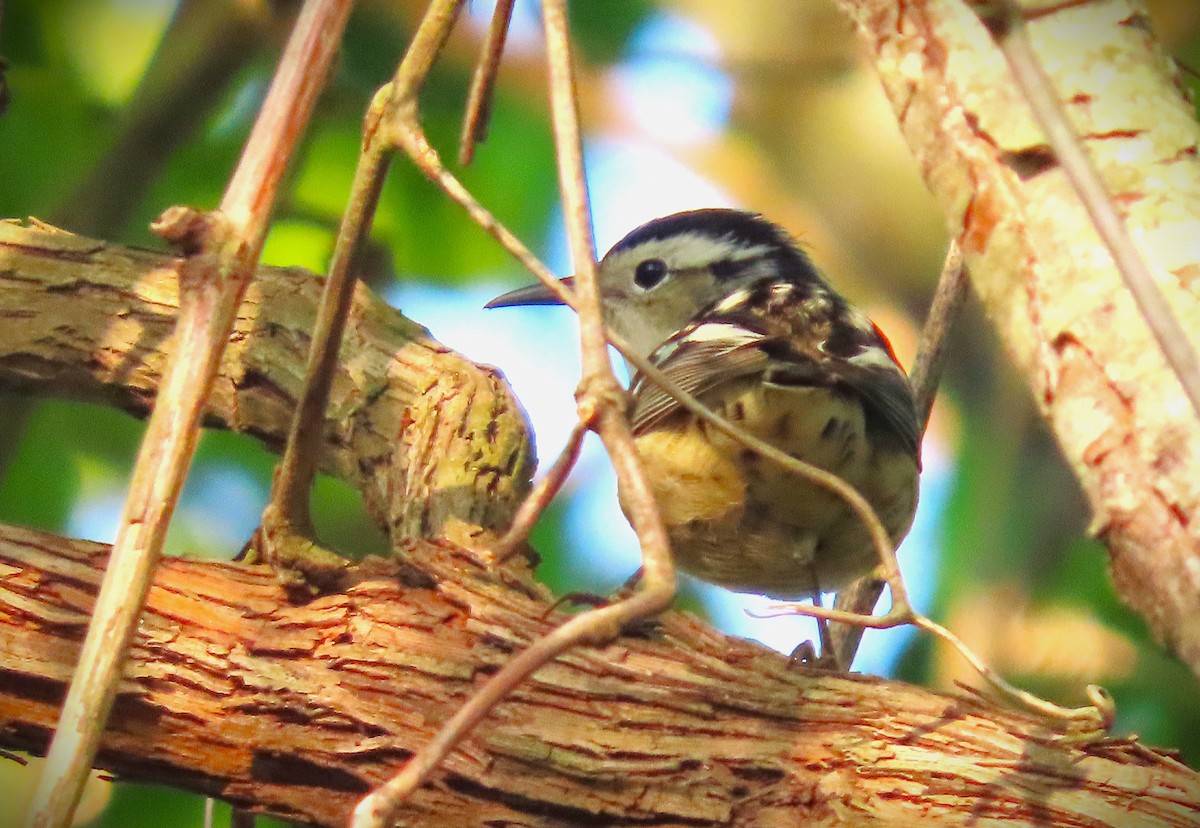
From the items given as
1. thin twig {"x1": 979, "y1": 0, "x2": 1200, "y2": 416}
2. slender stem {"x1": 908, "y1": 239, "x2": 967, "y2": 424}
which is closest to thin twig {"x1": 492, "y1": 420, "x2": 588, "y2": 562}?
thin twig {"x1": 979, "y1": 0, "x2": 1200, "y2": 416}

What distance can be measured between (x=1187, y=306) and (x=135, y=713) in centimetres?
194

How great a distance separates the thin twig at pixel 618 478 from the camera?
154 cm

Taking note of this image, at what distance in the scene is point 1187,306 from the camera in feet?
5.10

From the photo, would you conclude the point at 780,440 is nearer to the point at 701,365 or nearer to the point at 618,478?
the point at 701,365

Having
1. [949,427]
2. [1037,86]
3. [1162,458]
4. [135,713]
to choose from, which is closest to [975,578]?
[949,427]

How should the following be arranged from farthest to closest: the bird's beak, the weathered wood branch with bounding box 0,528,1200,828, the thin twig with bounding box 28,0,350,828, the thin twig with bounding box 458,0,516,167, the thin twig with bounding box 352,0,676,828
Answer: the bird's beak
the thin twig with bounding box 458,0,516,167
the weathered wood branch with bounding box 0,528,1200,828
the thin twig with bounding box 28,0,350,828
the thin twig with bounding box 352,0,676,828

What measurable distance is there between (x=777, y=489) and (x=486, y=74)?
144 centimetres

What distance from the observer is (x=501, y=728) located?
8.70 ft

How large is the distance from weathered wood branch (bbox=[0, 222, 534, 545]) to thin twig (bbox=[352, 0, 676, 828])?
1758 mm

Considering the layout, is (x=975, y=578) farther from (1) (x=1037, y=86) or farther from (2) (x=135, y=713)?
(1) (x=1037, y=86)

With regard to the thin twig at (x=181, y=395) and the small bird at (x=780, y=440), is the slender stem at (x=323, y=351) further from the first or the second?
the small bird at (x=780, y=440)

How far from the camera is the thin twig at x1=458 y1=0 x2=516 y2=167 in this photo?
9.07 ft

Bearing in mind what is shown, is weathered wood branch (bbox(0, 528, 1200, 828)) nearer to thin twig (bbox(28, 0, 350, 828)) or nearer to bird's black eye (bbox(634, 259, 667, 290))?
thin twig (bbox(28, 0, 350, 828))

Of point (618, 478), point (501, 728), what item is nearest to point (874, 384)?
point (501, 728)
